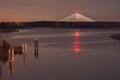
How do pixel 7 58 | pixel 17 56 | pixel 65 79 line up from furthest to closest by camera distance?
pixel 17 56 → pixel 7 58 → pixel 65 79

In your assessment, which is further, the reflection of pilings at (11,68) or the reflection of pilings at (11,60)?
the reflection of pilings at (11,60)

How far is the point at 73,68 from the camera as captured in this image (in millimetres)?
25375

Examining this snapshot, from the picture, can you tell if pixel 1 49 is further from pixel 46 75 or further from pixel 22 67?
pixel 46 75

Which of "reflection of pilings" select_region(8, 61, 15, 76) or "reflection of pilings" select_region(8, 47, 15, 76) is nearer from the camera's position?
"reflection of pilings" select_region(8, 61, 15, 76)

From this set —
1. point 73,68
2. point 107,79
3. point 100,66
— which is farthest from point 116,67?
point 107,79

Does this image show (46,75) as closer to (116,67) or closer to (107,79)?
(107,79)

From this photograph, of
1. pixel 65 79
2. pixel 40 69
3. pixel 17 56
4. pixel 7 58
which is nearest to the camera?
pixel 65 79

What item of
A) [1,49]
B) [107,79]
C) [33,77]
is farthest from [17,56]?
[107,79]

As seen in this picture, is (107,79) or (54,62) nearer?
(107,79)

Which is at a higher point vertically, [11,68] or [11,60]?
[11,60]

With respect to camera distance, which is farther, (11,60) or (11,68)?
(11,60)

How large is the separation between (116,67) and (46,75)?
6386mm

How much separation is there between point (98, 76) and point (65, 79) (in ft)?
7.79

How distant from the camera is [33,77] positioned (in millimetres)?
21578
